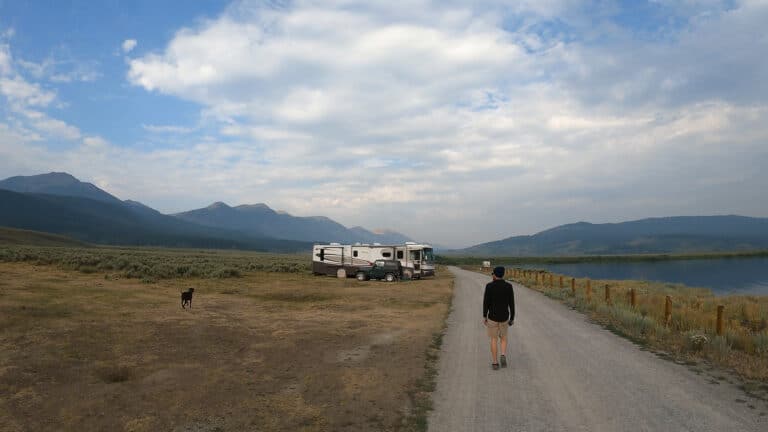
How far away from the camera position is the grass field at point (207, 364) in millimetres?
6516

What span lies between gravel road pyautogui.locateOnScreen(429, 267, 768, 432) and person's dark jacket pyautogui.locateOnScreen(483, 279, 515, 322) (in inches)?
39.6

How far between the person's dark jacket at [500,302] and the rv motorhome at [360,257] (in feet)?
98.0

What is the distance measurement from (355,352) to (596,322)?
8.98 m

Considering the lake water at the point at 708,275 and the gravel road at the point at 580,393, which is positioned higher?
the gravel road at the point at 580,393

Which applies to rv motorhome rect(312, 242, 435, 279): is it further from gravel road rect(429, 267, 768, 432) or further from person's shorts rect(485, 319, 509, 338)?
person's shorts rect(485, 319, 509, 338)

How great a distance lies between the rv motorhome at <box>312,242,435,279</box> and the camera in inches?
1537

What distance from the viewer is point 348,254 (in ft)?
129

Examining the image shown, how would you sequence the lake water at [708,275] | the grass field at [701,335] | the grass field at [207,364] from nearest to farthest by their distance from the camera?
the grass field at [207,364] < the grass field at [701,335] < the lake water at [708,275]

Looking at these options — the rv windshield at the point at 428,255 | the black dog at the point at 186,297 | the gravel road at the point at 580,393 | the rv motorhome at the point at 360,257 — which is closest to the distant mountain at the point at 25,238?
the rv motorhome at the point at 360,257

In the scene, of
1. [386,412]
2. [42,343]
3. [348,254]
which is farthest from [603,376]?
[348,254]

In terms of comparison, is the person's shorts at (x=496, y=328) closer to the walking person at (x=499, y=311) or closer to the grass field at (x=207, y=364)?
the walking person at (x=499, y=311)

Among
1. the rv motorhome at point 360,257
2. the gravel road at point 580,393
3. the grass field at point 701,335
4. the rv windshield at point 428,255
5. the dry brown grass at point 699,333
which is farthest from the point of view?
the rv windshield at point 428,255

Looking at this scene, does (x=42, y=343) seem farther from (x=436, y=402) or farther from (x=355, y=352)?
(x=436, y=402)

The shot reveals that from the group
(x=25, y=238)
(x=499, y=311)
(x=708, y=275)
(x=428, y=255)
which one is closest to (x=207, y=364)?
(x=499, y=311)
